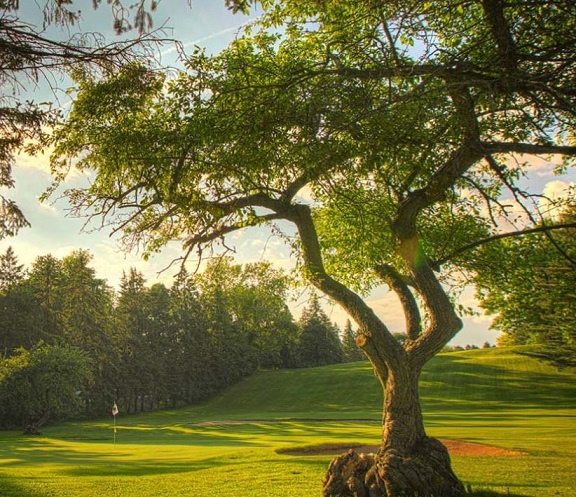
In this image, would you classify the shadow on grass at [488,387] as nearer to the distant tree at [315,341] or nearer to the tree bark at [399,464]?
the distant tree at [315,341]

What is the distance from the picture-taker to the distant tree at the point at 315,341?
9141 cm

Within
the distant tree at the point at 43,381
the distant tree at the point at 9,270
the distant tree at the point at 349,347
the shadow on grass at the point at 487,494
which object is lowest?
the shadow on grass at the point at 487,494

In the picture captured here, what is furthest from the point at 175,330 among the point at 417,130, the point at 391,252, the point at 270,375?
the point at 417,130

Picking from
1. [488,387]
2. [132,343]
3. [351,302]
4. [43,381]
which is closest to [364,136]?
[351,302]

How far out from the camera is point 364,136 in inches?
268

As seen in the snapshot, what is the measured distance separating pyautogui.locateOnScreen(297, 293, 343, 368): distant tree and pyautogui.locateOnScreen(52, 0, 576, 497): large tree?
78127 millimetres

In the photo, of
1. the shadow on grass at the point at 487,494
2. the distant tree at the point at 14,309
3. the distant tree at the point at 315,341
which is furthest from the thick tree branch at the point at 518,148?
the distant tree at the point at 315,341

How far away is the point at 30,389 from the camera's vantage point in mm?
44906

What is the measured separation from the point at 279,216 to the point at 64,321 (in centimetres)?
5903

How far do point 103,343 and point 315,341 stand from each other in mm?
39549

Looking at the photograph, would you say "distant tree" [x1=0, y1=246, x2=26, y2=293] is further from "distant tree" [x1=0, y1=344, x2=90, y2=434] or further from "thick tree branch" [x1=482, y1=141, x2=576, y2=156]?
"thick tree branch" [x1=482, y1=141, x2=576, y2=156]

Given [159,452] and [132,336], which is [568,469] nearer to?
[159,452]

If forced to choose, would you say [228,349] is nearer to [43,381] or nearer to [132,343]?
[132,343]

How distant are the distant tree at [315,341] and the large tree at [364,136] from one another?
78127 mm
